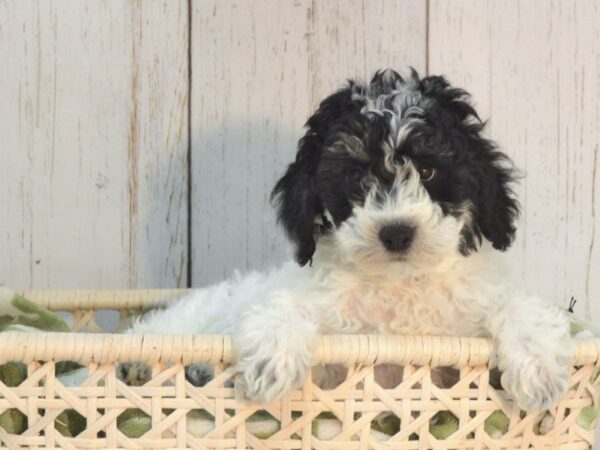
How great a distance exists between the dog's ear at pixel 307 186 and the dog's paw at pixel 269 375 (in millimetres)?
324

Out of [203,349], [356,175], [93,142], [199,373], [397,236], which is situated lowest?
[199,373]

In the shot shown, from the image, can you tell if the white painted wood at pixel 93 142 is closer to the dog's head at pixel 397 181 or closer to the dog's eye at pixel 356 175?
the dog's head at pixel 397 181

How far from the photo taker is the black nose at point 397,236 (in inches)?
54.5

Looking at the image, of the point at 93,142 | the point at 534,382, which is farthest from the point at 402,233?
the point at 93,142

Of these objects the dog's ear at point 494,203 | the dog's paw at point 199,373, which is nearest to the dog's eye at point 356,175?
the dog's ear at point 494,203

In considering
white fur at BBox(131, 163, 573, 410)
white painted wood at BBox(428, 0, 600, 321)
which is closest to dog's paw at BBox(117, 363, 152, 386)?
white fur at BBox(131, 163, 573, 410)

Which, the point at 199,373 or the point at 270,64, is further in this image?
the point at 270,64

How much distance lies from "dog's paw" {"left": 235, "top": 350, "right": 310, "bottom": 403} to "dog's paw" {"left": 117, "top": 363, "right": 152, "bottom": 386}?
1.25 ft

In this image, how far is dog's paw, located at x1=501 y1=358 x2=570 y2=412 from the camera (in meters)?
1.27

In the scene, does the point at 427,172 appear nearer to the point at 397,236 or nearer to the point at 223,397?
the point at 397,236

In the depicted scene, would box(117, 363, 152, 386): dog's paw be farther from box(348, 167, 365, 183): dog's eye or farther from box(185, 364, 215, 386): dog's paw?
box(348, 167, 365, 183): dog's eye

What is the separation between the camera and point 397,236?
54.5 inches

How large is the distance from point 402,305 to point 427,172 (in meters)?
0.26

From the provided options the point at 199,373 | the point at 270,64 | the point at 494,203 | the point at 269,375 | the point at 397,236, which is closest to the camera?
the point at 269,375
